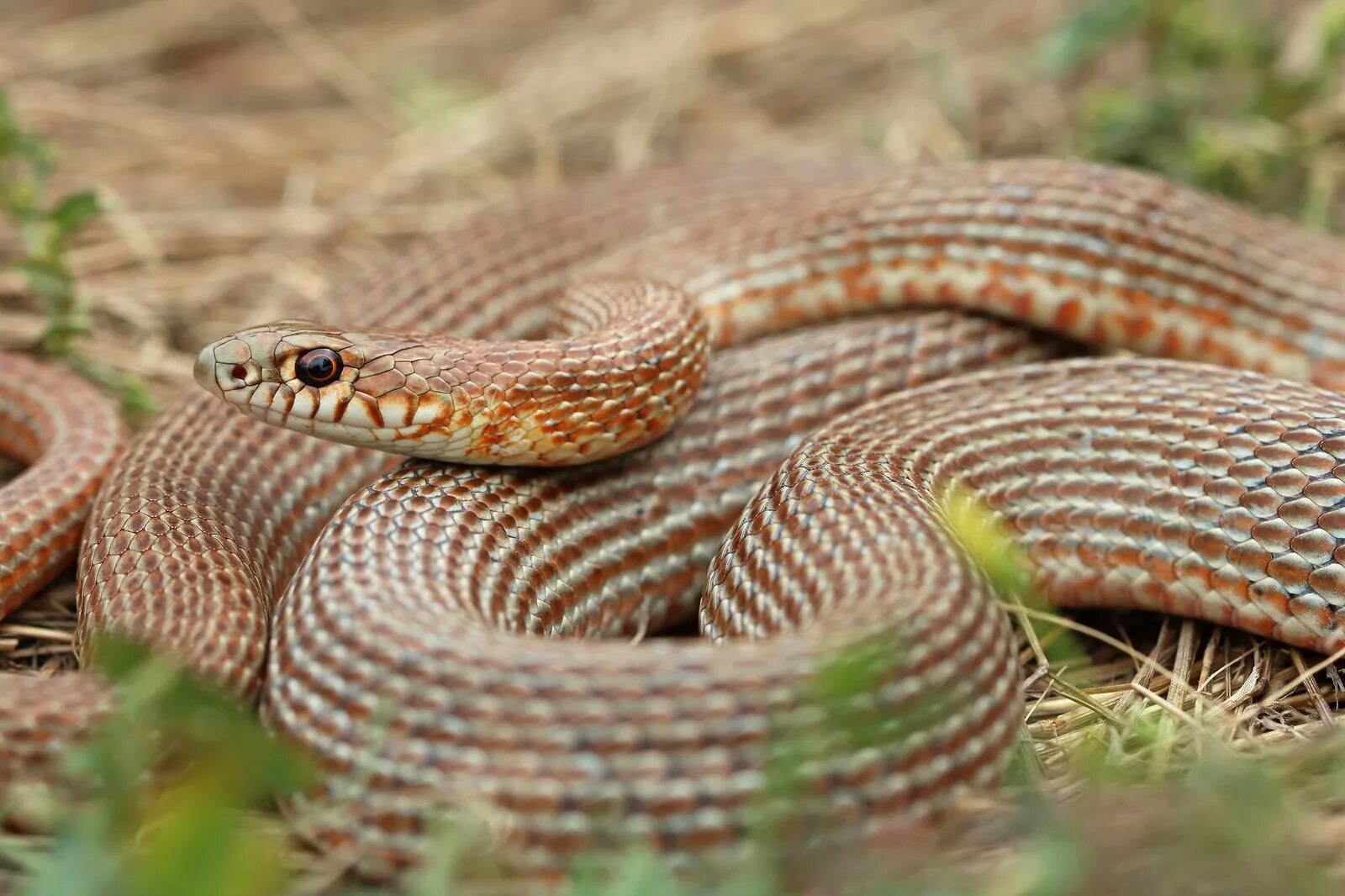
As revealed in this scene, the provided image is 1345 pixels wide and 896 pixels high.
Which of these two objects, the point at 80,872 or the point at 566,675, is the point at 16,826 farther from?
the point at 566,675

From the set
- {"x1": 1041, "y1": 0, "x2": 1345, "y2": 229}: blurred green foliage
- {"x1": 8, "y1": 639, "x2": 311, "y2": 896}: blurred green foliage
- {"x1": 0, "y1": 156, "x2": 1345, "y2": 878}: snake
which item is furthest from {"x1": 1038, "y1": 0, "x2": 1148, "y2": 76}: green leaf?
{"x1": 8, "y1": 639, "x2": 311, "y2": 896}: blurred green foliage

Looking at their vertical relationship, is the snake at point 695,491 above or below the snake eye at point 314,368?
below

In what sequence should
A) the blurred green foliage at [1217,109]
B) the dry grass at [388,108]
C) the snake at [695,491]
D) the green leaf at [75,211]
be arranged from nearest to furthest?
1. the snake at [695,491]
2. the green leaf at [75,211]
3. the blurred green foliage at [1217,109]
4. the dry grass at [388,108]

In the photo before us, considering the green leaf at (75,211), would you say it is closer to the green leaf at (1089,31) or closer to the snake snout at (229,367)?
the snake snout at (229,367)

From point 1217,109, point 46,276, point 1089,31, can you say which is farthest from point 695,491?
point 1217,109

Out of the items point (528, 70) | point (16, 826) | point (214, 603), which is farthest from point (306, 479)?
point (528, 70)

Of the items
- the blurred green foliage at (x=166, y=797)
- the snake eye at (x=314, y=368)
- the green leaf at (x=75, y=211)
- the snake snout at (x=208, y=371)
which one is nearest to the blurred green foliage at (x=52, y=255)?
the green leaf at (x=75, y=211)
